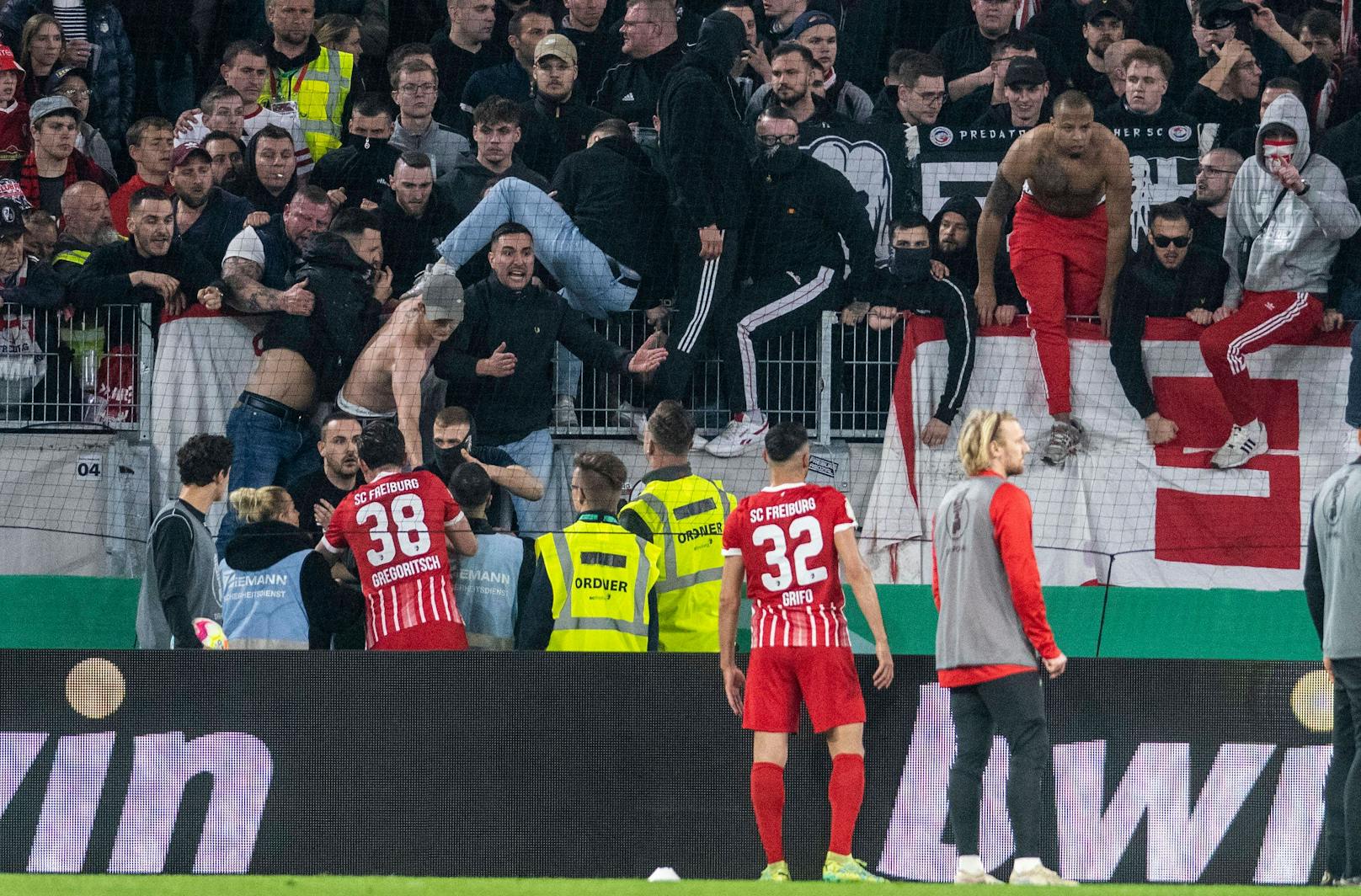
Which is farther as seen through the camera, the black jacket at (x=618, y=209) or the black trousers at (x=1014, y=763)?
the black jacket at (x=618, y=209)

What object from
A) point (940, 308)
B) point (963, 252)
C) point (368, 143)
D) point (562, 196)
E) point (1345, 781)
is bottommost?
point (1345, 781)

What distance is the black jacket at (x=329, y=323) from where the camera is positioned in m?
8.05

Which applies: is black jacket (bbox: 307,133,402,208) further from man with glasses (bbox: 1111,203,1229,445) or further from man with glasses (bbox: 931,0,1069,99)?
man with glasses (bbox: 1111,203,1229,445)

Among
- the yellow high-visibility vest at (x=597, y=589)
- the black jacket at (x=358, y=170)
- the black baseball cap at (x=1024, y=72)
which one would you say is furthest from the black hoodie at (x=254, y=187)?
the black baseball cap at (x=1024, y=72)

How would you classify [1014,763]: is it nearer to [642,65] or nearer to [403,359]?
[403,359]

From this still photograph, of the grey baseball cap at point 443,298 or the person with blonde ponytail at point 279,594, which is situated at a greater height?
the grey baseball cap at point 443,298

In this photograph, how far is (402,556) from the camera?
6.09 metres

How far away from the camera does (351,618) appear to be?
618 centimetres

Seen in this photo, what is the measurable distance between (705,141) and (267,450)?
100 inches

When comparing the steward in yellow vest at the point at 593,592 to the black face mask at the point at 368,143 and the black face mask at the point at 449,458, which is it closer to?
the black face mask at the point at 449,458

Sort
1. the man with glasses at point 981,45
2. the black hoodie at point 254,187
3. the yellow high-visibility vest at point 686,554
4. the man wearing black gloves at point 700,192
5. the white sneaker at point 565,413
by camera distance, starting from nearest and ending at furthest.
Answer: the yellow high-visibility vest at point 686,554 → the white sneaker at point 565,413 → the man wearing black gloves at point 700,192 → the black hoodie at point 254,187 → the man with glasses at point 981,45

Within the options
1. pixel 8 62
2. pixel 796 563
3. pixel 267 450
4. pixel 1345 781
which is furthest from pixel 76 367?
pixel 1345 781

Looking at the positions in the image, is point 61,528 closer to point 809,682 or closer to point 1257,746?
point 809,682

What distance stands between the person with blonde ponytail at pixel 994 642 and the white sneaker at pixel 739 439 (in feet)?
10.9
